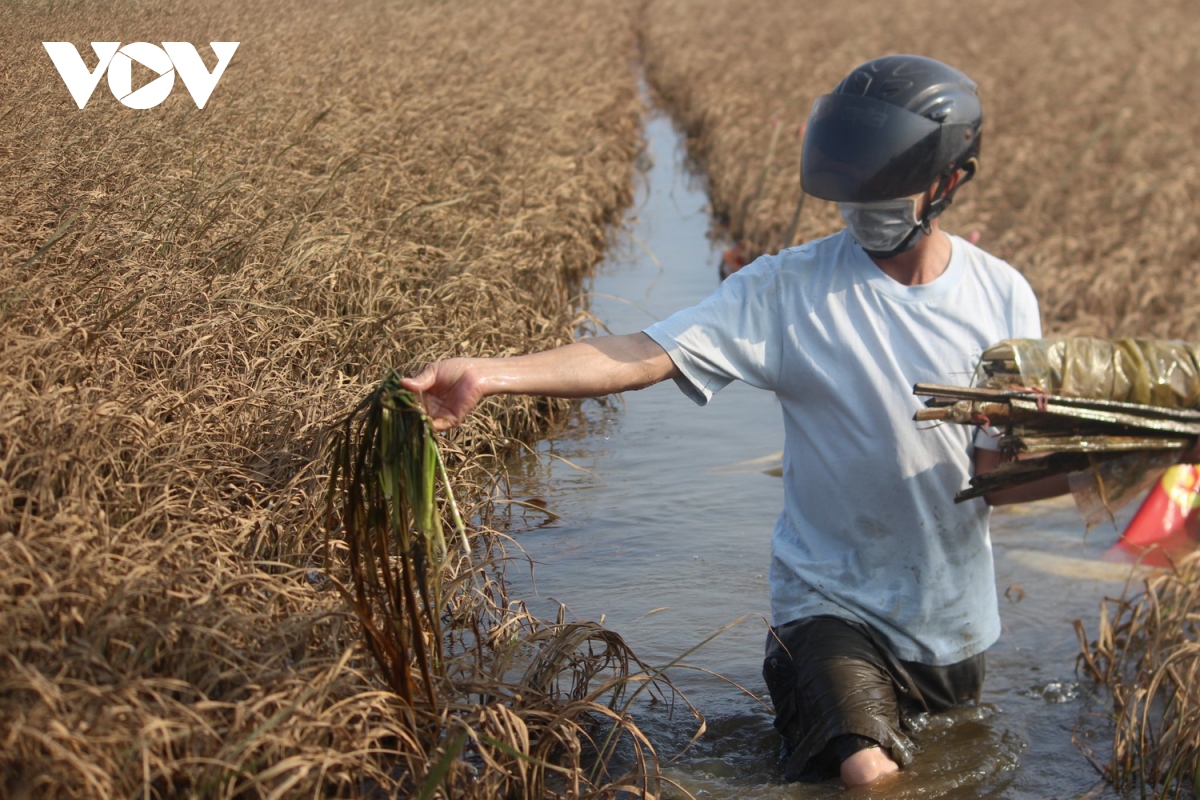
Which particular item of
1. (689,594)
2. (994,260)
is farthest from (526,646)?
(994,260)

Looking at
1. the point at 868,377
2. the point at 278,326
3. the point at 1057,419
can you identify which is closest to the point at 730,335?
the point at 868,377

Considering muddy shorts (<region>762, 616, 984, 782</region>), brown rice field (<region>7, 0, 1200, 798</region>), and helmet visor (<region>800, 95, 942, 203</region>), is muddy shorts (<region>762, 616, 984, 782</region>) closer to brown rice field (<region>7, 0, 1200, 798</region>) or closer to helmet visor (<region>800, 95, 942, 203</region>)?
brown rice field (<region>7, 0, 1200, 798</region>)

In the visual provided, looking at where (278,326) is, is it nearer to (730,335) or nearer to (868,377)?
(730,335)

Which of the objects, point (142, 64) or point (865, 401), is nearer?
point (865, 401)

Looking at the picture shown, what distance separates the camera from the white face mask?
326 cm

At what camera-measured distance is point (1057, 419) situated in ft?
10.1

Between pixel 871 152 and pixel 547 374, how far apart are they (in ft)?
3.26

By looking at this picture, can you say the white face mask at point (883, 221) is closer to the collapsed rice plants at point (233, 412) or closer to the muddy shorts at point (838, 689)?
the muddy shorts at point (838, 689)

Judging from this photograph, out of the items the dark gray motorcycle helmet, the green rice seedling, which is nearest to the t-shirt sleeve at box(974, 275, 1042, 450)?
the dark gray motorcycle helmet

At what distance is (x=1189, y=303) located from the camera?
26.6ft

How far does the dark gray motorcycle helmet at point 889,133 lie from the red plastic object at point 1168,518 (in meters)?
2.50

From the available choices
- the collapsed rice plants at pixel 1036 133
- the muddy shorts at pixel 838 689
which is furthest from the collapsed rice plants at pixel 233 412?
the collapsed rice plants at pixel 1036 133

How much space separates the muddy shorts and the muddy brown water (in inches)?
5.3

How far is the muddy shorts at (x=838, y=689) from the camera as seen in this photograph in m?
3.26
